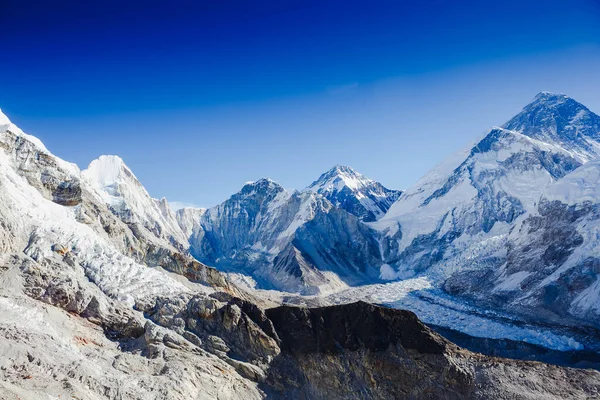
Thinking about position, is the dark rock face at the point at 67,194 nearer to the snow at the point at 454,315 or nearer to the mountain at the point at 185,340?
the mountain at the point at 185,340

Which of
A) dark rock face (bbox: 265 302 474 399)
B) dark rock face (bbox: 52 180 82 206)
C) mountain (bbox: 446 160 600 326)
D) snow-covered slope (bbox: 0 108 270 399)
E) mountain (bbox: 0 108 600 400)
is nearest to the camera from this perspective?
snow-covered slope (bbox: 0 108 270 399)

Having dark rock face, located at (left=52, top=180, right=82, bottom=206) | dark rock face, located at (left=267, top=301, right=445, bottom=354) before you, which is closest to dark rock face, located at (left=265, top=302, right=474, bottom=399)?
dark rock face, located at (left=267, top=301, right=445, bottom=354)

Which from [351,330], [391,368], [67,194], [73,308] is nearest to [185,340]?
[73,308]

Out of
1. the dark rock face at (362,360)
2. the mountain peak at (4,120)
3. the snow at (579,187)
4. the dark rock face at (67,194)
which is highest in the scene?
the snow at (579,187)

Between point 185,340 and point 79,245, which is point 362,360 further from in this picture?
point 79,245

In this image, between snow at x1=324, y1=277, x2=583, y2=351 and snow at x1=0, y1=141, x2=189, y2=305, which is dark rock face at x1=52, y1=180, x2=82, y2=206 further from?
snow at x1=324, y1=277, x2=583, y2=351

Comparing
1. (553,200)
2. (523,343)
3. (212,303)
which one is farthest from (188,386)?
(553,200)

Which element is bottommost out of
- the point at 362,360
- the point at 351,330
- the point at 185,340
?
the point at 185,340

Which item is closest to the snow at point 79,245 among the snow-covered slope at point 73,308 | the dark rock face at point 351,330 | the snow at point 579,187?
the snow-covered slope at point 73,308

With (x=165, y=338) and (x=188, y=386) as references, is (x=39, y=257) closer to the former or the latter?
(x=165, y=338)
